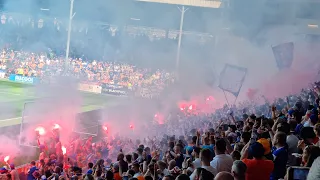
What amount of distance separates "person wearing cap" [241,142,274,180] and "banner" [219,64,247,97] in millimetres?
6436

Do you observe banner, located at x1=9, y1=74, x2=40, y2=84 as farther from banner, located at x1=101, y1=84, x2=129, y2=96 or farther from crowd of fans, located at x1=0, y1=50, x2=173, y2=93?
banner, located at x1=101, y1=84, x2=129, y2=96

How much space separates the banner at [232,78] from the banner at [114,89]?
12251 mm

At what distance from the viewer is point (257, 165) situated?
317 cm

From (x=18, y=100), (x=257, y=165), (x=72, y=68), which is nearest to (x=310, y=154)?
(x=257, y=165)

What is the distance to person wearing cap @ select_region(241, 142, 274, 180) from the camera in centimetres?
316

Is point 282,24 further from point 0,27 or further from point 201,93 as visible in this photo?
point 0,27

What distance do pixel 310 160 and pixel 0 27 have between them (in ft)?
65.7

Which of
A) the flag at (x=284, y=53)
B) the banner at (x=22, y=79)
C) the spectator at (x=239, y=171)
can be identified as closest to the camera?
the spectator at (x=239, y=171)

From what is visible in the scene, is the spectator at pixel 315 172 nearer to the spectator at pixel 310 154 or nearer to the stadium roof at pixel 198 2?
the spectator at pixel 310 154

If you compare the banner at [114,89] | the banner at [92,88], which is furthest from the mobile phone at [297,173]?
the banner at [92,88]

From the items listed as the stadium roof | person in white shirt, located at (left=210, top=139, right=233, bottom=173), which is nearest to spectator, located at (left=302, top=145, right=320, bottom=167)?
person in white shirt, located at (left=210, top=139, right=233, bottom=173)

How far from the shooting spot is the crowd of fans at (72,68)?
22350mm

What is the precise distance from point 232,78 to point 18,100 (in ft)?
39.1

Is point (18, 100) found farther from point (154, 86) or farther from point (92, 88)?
point (154, 86)
